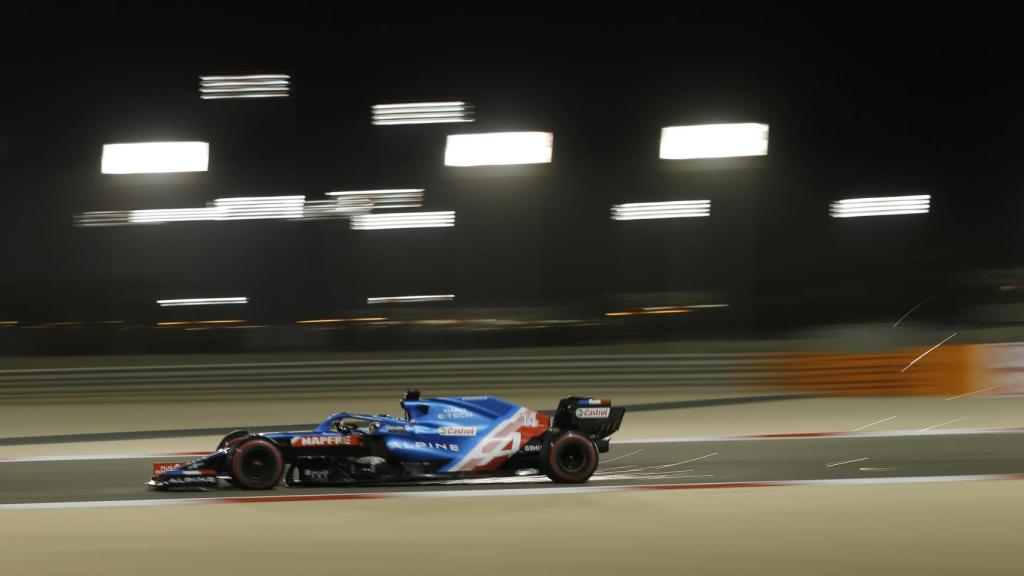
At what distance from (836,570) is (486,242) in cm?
1866

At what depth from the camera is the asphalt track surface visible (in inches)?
325

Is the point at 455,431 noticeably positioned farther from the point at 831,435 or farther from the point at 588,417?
the point at 831,435

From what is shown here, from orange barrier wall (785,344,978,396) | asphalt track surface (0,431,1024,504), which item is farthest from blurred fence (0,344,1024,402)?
asphalt track surface (0,431,1024,504)

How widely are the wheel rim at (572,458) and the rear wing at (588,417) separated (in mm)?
179

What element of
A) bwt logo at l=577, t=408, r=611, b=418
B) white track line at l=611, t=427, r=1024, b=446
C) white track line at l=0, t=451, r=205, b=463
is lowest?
white track line at l=0, t=451, r=205, b=463

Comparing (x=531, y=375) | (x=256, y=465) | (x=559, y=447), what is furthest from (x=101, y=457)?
(x=531, y=375)

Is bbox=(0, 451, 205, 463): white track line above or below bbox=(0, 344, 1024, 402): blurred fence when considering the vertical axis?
below

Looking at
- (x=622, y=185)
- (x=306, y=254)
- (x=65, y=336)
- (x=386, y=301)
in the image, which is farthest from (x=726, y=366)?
(x=65, y=336)

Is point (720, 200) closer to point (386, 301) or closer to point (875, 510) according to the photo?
point (386, 301)

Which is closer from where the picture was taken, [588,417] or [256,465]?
[256,465]

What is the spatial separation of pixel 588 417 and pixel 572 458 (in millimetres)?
372

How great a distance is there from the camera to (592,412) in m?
8.49

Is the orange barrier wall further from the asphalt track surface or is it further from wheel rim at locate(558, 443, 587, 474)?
wheel rim at locate(558, 443, 587, 474)

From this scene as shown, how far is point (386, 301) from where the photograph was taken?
23750 mm
